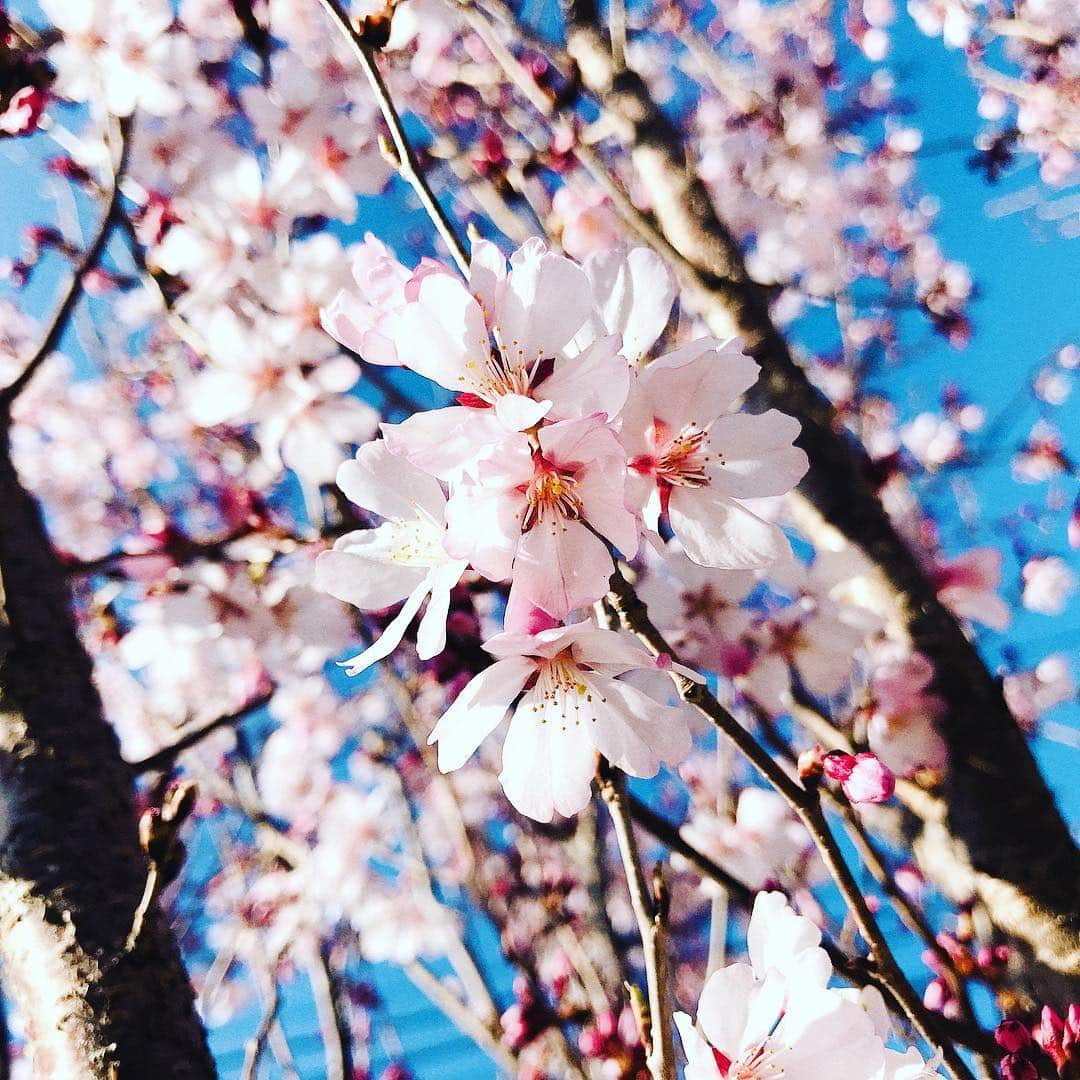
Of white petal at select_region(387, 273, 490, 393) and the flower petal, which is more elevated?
white petal at select_region(387, 273, 490, 393)

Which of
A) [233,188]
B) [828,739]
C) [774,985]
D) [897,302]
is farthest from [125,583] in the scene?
[897,302]

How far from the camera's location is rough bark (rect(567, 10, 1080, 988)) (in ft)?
4.49

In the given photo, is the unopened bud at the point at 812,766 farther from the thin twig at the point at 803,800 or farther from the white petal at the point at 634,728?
the white petal at the point at 634,728

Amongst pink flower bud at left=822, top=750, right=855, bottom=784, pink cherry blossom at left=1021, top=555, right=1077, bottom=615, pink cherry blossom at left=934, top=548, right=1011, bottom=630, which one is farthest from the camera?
pink cherry blossom at left=1021, top=555, right=1077, bottom=615

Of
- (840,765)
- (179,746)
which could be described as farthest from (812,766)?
(179,746)

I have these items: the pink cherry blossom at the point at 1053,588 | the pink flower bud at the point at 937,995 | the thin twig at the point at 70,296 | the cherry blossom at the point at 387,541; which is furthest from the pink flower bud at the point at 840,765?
the pink cherry blossom at the point at 1053,588

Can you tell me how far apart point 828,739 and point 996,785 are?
11.1 inches

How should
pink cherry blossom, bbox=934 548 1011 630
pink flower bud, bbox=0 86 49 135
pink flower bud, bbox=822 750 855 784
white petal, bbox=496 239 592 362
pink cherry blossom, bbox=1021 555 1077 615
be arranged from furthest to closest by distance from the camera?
pink cherry blossom, bbox=1021 555 1077 615, pink cherry blossom, bbox=934 548 1011 630, pink flower bud, bbox=0 86 49 135, pink flower bud, bbox=822 750 855 784, white petal, bbox=496 239 592 362

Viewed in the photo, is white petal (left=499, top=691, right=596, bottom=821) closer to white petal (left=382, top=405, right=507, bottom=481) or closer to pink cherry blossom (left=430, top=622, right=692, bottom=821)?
pink cherry blossom (left=430, top=622, right=692, bottom=821)

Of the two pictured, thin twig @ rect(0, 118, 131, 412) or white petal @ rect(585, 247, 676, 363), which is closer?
white petal @ rect(585, 247, 676, 363)

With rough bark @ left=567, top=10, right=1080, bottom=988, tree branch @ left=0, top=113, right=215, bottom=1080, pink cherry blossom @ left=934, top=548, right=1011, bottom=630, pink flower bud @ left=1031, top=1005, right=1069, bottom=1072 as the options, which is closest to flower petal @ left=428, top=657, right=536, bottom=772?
tree branch @ left=0, top=113, right=215, bottom=1080

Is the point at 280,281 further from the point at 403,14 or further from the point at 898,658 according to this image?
the point at 898,658

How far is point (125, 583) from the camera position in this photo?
1.96 metres

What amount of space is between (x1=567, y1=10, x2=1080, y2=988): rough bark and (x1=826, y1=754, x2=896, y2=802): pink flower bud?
683mm
